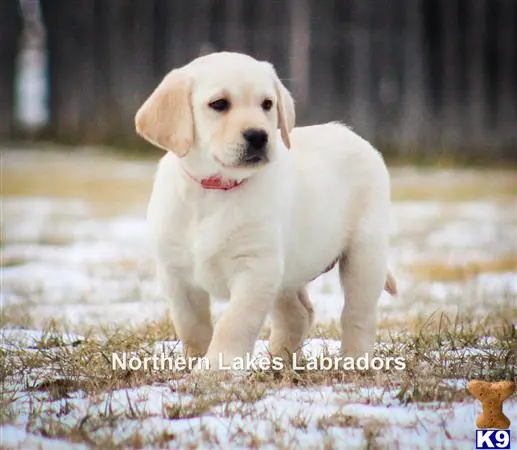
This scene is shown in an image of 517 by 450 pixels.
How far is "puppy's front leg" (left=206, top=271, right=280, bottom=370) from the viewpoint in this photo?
8.69 feet

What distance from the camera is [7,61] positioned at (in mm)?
7570

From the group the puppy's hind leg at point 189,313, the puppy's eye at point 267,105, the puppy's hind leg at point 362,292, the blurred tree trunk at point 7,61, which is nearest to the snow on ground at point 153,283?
Result: the puppy's hind leg at point 362,292

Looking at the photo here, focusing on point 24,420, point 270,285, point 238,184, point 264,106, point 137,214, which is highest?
point 264,106

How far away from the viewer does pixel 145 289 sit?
4164mm

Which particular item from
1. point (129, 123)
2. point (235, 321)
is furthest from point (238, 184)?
point (129, 123)

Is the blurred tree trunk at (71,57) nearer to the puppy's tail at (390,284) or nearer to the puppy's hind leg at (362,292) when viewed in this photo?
the puppy's tail at (390,284)

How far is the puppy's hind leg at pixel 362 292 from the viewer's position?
9.75 ft

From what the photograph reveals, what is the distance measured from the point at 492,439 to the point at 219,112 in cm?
110

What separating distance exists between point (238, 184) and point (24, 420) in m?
0.87

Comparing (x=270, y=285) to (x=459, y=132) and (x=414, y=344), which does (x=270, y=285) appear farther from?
(x=459, y=132)

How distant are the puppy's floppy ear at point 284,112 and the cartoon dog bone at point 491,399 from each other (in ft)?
2.90

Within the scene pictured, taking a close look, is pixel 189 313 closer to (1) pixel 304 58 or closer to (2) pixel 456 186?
(2) pixel 456 186

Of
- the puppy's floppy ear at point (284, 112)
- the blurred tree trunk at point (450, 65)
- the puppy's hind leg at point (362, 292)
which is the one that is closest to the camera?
the puppy's floppy ear at point (284, 112)

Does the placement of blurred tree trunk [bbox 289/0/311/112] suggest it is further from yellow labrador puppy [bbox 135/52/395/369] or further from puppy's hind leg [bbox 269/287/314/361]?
yellow labrador puppy [bbox 135/52/395/369]
